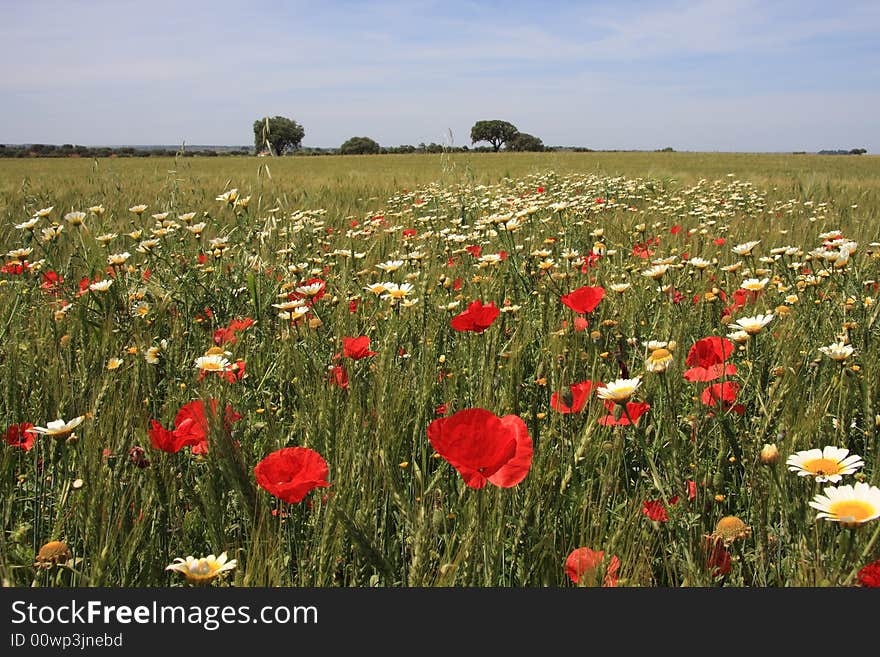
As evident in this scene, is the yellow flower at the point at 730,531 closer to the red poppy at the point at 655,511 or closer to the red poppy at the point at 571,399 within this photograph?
the red poppy at the point at 655,511

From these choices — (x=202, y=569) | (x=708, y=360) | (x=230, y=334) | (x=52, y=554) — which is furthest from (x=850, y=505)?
(x=230, y=334)

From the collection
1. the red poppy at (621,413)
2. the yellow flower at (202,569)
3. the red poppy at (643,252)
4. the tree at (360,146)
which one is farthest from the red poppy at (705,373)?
the tree at (360,146)

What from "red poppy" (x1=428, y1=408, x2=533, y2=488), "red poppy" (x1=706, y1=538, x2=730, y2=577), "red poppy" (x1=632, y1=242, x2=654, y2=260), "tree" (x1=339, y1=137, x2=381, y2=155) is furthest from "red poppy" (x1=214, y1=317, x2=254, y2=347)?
"tree" (x1=339, y1=137, x2=381, y2=155)

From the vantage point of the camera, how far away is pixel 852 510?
0.77 metres

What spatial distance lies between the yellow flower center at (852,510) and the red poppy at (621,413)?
1.15ft

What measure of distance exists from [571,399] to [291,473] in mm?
498

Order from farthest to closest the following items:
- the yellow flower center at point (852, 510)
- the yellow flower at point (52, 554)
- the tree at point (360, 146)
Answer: the tree at point (360, 146) < the yellow flower at point (52, 554) < the yellow flower center at point (852, 510)

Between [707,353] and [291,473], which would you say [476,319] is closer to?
[707,353]

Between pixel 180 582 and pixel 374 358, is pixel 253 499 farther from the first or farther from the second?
pixel 374 358

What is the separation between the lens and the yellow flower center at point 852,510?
73 centimetres

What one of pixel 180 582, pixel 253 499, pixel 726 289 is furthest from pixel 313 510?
pixel 726 289

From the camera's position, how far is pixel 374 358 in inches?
69.6

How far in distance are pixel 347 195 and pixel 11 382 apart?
588 cm

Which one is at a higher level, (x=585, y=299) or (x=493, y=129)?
(x=493, y=129)
